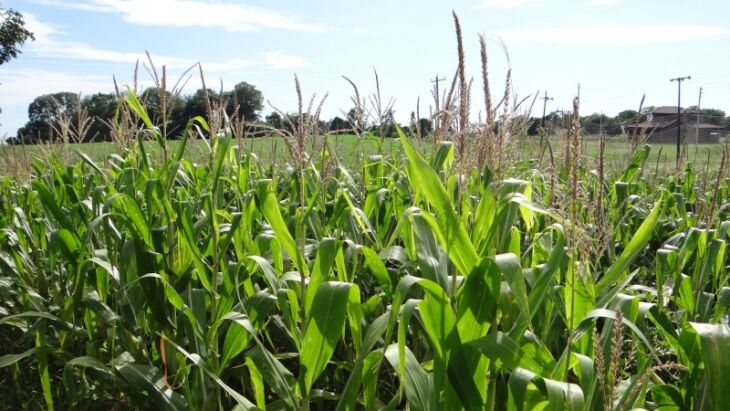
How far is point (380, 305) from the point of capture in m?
2.31

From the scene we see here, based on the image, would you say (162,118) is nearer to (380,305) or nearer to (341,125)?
(380,305)

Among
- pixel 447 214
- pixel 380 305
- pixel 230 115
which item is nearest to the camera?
pixel 447 214

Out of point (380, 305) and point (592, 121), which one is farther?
point (592, 121)

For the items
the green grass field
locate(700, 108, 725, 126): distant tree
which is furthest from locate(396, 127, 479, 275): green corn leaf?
locate(700, 108, 725, 126): distant tree

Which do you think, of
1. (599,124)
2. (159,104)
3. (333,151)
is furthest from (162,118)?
(599,124)

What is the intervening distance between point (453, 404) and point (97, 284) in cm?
171

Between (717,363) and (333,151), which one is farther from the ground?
(333,151)

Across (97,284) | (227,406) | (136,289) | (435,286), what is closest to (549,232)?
(435,286)

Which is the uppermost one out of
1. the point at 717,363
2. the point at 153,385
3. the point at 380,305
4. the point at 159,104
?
the point at 159,104

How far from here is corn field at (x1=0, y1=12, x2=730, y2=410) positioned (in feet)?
4.60

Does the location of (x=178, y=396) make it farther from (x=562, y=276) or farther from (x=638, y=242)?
(x=638, y=242)

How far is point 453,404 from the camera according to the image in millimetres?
1430

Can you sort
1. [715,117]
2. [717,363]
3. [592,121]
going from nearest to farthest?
[717,363] → [592,121] → [715,117]

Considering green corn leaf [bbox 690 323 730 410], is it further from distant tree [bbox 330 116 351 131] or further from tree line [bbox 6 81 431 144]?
distant tree [bbox 330 116 351 131]
